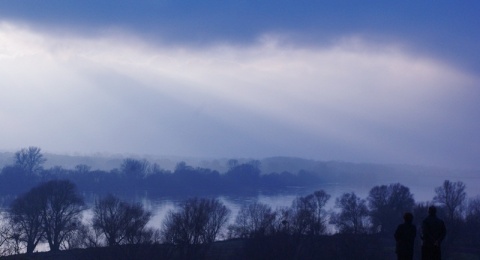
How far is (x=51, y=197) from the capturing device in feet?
114

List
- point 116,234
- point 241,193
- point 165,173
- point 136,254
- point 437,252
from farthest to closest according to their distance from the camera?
point 165,173 < point 241,193 < point 116,234 < point 136,254 < point 437,252

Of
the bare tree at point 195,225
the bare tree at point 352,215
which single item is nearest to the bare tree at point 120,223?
the bare tree at point 195,225

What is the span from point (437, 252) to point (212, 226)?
833 inches

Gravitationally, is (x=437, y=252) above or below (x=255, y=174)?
below

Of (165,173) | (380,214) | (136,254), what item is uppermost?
(165,173)

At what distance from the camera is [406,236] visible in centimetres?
1001

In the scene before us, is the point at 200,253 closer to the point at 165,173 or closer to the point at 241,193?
the point at 241,193

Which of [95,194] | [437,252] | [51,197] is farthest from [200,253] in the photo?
[95,194]

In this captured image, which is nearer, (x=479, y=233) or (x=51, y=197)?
(x=479, y=233)

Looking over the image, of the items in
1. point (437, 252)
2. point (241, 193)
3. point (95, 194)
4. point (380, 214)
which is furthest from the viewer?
point (241, 193)

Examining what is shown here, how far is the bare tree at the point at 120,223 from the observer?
92.3ft

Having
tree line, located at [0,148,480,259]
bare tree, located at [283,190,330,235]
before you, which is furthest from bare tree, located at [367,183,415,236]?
bare tree, located at [283,190,330,235]

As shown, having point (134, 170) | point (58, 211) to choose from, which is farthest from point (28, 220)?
point (134, 170)

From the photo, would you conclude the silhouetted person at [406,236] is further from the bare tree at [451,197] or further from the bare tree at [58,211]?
the bare tree at [451,197]
